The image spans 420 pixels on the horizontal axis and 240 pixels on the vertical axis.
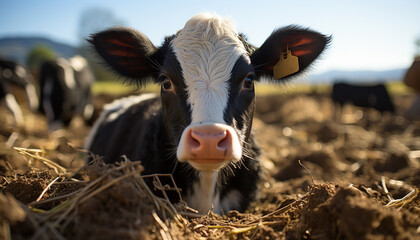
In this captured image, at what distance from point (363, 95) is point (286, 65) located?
59.1 ft

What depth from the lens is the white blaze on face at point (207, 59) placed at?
2.27 metres

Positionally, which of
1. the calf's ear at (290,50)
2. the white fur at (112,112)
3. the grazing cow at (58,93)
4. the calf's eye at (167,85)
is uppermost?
the calf's ear at (290,50)

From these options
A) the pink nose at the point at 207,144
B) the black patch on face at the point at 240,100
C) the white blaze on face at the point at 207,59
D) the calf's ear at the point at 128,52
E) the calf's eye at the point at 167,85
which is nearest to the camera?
the pink nose at the point at 207,144

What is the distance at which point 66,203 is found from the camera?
165 centimetres

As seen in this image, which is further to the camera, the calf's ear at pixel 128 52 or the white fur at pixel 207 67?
the calf's ear at pixel 128 52

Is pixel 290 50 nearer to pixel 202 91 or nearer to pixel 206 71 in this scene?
pixel 206 71

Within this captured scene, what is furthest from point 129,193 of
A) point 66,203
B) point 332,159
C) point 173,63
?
point 332,159

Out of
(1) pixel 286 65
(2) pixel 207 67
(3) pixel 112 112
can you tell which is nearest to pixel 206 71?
(2) pixel 207 67

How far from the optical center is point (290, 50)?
3178mm

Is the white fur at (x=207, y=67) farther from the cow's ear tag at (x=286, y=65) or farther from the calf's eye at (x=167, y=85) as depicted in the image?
the cow's ear tag at (x=286, y=65)

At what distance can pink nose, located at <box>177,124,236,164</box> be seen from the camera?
189cm

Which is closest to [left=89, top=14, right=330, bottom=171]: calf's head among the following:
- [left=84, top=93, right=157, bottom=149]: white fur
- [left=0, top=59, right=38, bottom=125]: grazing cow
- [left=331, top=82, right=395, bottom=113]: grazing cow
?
[left=84, top=93, right=157, bottom=149]: white fur

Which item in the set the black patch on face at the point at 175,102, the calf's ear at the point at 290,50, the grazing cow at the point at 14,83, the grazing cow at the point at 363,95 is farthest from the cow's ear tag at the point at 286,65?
the grazing cow at the point at 363,95

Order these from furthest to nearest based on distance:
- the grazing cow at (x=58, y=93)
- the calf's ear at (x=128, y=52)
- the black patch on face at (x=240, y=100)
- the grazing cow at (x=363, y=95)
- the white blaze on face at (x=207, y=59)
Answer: the grazing cow at (x=363, y=95) → the grazing cow at (x=58, y=93) → the calf's ear at (x=128, y=52) → the black patch on face at (x=240, y=100) → the white blaze on face at (x=207, y=59)
